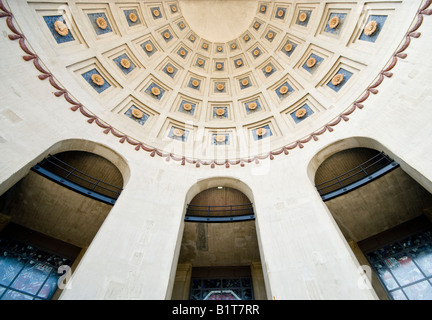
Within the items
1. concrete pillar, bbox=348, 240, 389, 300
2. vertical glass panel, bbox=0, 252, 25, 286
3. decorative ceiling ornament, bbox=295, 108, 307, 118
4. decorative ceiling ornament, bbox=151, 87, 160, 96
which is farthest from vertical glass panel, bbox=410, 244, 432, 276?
vertical glass panel, bbox=0, 252, 25, 286

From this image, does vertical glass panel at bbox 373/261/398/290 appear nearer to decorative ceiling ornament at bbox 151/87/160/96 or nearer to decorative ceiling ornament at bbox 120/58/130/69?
decorative ceiling ornament at bbox 151/87/160/96

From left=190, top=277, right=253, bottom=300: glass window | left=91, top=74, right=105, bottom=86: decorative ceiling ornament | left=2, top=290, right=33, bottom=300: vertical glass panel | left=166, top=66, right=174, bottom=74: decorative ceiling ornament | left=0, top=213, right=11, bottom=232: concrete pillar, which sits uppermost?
left=166, top=66, right=174, bottom=74: decorative ceiling ornament

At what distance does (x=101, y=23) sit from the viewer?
8.95 m

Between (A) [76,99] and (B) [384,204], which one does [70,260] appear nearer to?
(A) [76,99]

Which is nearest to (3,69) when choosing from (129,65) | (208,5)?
(129,65)

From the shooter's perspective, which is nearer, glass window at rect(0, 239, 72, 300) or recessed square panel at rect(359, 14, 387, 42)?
glass window at rect(0, 239, 72, 300)

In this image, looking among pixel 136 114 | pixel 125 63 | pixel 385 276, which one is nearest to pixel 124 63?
pixel 125 63

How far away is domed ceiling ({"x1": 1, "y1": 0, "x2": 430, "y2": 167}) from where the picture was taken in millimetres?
7500

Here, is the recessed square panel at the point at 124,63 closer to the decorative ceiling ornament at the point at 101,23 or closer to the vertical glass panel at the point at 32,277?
the decorative ceiling ornament at the point at 101,23

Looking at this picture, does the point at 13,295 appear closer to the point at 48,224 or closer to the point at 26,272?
the point at 26,272

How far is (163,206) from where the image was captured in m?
6.83

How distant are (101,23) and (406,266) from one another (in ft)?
52.5

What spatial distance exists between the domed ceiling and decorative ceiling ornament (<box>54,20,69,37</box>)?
0.13 feet
